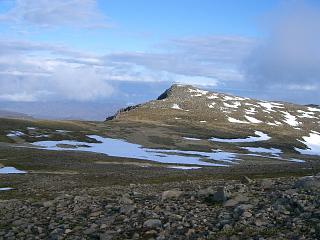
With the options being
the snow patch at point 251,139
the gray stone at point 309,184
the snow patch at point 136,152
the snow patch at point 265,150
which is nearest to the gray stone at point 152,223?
the gray stone at point 309,184

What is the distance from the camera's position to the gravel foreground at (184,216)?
51.9ft

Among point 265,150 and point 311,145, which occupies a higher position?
point 311,145

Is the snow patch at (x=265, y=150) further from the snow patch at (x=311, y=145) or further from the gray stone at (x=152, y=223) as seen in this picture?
the gray stone at (x=152, y=223)

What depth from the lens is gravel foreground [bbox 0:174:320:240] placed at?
15820mm

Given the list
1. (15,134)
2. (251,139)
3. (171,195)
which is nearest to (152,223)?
(171,195)

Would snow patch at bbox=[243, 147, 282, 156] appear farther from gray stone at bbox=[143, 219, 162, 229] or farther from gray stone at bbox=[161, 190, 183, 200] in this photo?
gray stone at bbox=[143, 219, 162, 229]

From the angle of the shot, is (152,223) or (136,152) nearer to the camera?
(152,223)

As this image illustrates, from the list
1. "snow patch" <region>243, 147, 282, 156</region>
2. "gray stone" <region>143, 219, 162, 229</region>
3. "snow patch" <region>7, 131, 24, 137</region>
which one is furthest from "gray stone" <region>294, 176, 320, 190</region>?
"snow patch" <region>243, 147, 282, 156</region>

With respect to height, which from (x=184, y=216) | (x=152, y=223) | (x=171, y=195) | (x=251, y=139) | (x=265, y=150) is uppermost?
(x=251, y=139)

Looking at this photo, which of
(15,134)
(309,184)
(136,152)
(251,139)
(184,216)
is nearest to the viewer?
(184,216)

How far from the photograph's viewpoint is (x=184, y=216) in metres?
18.1

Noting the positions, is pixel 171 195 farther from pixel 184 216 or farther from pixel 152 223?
pixel 152 223

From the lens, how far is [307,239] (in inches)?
553

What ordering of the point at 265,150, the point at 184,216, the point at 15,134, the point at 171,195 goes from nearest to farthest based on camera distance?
the point at 184,216 < the point at 171,195 < the point at 15,134 < the point at 265,150
